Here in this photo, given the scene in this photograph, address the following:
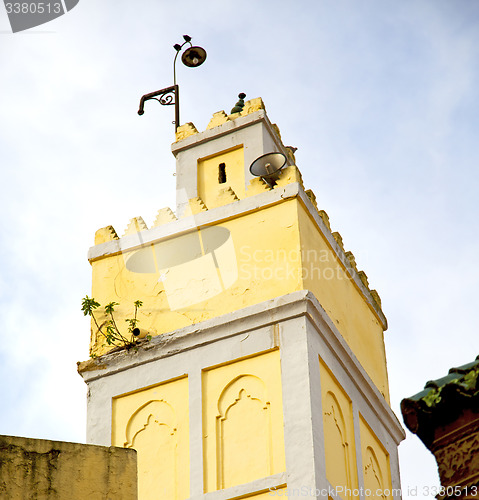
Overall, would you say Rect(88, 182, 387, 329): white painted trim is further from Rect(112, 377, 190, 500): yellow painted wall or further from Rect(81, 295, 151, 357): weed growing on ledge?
Rect(112, 377, 190, 500): yellow painted wall

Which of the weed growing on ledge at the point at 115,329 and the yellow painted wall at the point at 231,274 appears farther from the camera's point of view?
the weed growing on ledge at the point at 115,329

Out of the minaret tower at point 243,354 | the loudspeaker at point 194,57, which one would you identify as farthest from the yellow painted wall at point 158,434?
the loudspeaker at point 194,57

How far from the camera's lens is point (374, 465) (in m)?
19.2

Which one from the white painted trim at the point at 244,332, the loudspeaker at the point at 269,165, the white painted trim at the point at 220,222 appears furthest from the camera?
the loudspeaker at the point at 269,165

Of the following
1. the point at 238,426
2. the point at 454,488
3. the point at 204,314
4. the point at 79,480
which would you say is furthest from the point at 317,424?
the point at 454,488

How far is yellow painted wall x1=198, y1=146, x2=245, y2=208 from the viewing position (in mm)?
19969

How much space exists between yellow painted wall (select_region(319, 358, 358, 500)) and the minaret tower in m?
0.03

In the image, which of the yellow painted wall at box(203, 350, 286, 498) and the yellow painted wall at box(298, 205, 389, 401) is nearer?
the yellow painted wall at box(203, 350, 286, 498)

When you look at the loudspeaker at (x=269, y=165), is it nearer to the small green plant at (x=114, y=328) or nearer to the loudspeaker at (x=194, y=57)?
the small green plant at (x=114, y=328)

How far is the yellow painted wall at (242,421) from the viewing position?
17219 millimetres

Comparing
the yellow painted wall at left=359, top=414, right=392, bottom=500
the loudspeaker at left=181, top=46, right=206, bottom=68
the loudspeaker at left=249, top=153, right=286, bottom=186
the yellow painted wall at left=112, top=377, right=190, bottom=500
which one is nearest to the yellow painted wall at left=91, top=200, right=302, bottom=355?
the loudspeaker at left=249, top=153, right=286, bottom=186

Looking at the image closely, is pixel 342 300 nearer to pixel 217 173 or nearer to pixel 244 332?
pixel 244 332

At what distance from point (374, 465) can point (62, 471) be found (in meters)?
8.57

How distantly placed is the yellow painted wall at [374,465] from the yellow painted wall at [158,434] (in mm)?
2466
